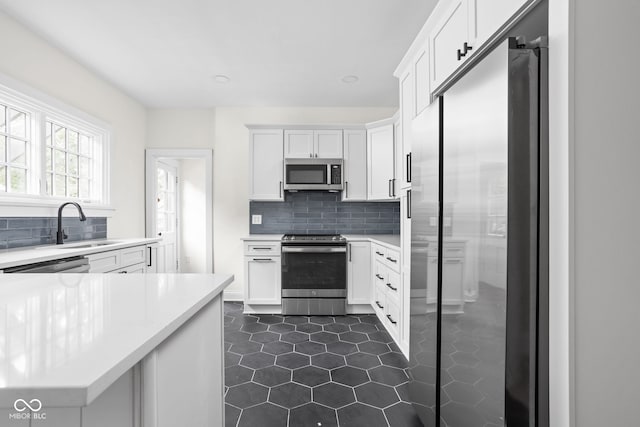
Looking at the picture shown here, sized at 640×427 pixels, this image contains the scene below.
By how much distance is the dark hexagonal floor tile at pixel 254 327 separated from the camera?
3.08 m

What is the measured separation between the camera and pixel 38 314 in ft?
2.11

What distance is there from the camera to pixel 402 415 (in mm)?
1769

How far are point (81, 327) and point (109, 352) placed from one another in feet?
0.50

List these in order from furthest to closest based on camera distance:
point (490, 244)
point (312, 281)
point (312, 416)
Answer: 1. point (312, 281)
2. point (312, 416)
3. point (490, 244)

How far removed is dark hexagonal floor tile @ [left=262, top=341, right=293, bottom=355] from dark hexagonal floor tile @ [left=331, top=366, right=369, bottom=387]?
0.53m

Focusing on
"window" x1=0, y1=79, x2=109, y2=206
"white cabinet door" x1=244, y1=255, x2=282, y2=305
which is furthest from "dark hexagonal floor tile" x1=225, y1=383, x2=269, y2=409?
"window" x1=0, y1=79, x2=109, y2=206

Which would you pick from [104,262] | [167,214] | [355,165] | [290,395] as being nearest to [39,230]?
[104,262]

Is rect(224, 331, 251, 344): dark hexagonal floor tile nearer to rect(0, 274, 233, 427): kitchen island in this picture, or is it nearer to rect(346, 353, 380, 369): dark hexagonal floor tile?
rect(346, 353, 380, 369): dark hexagonal floor tile

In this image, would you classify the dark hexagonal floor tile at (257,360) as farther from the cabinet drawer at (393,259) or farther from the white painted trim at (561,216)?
the white painted trim at (561,216)

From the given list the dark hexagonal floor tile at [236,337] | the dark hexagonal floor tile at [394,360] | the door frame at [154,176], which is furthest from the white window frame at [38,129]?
the dark hexagonal floor tile at [394,360]

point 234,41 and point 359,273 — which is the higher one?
point 234,41

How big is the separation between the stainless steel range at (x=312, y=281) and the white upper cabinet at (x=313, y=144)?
112 centimetres

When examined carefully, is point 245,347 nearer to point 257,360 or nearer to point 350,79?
point 257,360
